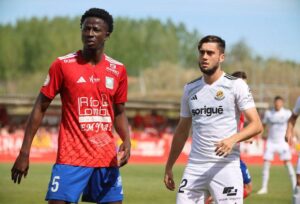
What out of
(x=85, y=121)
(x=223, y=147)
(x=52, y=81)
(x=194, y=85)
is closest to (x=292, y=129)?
(x=194, y=85)

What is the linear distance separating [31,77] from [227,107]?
3886 inches

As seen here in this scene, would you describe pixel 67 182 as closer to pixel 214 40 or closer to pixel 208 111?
pixel 208 111

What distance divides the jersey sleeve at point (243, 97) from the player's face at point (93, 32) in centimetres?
171

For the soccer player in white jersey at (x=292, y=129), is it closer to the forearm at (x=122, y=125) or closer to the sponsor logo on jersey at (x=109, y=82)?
the forearm at (x=122, y=125)

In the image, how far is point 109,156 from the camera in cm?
761

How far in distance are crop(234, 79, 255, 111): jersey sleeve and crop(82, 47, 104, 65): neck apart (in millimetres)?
1648

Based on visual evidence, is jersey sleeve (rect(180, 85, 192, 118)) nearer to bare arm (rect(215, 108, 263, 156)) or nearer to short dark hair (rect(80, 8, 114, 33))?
bare arm (rect(215, 108, 263, 156))

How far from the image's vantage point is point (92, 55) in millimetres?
7605


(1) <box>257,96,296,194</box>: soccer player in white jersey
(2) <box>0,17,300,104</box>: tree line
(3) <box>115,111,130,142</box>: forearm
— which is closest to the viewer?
(3) <box>115,111,130,142</box>: forearm

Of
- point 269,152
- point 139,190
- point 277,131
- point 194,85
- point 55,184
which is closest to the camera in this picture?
point 55,184

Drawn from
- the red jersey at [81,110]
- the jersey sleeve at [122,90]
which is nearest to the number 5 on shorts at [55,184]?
the red jersey at [81,110]

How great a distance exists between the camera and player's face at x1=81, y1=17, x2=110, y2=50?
24.6 feet

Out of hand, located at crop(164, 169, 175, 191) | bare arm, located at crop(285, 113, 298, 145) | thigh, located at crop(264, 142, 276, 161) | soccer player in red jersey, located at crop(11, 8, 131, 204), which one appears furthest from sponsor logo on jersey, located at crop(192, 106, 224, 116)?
thigh, located at crop(264, 142, 276, 161)

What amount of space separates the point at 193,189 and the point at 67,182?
1.67m
